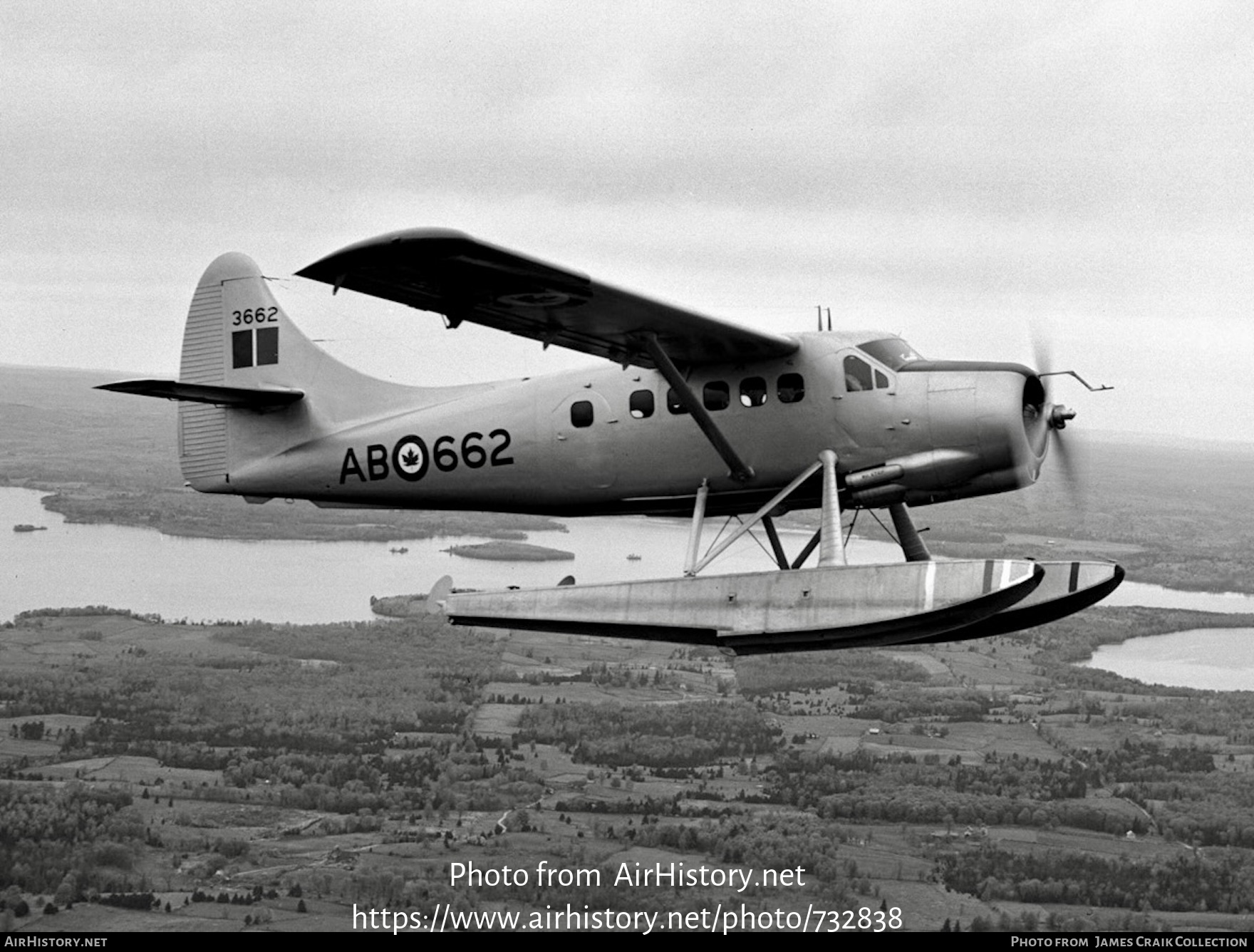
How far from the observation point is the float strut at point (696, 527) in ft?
57.7

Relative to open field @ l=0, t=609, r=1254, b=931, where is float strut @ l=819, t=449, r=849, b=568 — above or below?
above

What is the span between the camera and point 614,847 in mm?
64438

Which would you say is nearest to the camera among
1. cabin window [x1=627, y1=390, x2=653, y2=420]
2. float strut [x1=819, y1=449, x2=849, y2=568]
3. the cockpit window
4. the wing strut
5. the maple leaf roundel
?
float strut [x1=819, y1=449, x2=849, y2=568]

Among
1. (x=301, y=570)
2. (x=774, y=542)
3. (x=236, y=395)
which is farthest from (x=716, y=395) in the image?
(x=301, y=570)

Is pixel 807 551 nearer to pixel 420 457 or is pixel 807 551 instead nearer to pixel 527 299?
pixel 527 299

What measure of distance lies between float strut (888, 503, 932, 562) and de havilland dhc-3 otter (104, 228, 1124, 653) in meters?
0.03

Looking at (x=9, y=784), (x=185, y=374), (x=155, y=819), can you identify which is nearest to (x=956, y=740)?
(x=155, y=819)

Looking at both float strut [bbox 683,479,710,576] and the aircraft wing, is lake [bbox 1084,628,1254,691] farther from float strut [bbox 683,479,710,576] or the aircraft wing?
the aircraft wing

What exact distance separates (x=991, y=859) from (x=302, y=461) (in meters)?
50.0

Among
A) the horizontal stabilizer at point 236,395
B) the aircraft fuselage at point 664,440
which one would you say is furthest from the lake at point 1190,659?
the horizontal stabilizer at point 236,395

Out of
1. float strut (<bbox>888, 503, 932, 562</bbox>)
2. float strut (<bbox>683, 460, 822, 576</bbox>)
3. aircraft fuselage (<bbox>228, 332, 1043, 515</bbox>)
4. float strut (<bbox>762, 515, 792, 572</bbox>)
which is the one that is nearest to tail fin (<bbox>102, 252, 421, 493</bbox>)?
aircraft fuselage (<bbox>228, 332, 1043, 515</bbox>)

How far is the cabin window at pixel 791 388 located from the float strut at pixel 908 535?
1.91 m

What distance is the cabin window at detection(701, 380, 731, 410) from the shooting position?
59.0 ft

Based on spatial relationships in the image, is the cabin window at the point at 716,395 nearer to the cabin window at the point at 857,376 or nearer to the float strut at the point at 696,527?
the float strut at the point at 696,527
